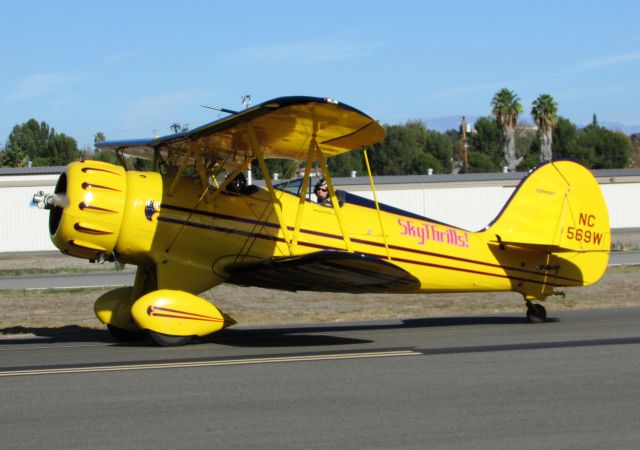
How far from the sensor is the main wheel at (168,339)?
33.8ft

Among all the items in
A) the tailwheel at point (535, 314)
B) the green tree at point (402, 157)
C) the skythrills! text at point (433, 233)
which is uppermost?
the green tree at point (402, 157)

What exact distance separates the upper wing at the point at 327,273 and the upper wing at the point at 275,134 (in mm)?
1582

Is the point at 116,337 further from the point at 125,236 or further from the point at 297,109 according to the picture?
the point at 297,109

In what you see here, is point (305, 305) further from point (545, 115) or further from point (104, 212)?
point (545, 115)

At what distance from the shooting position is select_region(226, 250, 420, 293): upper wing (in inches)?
381

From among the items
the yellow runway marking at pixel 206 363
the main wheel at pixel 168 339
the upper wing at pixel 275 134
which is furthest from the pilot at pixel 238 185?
the yellow runway marking at pixel 206 363

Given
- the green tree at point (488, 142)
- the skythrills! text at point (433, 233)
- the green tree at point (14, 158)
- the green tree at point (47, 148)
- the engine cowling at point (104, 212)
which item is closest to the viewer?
the engine cowling at point (104, 212)

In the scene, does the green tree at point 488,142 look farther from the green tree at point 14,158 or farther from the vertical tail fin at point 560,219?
the vertical tail fin at point 560,219

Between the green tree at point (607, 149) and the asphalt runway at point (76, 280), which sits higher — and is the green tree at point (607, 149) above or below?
above

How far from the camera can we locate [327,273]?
1038 cm

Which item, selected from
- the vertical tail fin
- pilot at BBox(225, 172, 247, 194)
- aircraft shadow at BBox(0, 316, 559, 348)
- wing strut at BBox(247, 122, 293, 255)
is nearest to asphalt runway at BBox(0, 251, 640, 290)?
aircraft shadow at BBox(0, 316, 559, 348)

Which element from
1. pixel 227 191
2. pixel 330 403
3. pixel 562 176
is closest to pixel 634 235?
pixel 562 176

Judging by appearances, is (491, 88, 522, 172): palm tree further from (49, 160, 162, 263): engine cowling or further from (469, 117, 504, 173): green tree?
(49, 160, 162, 263): engine cowling

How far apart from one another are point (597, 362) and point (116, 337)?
6.22m
